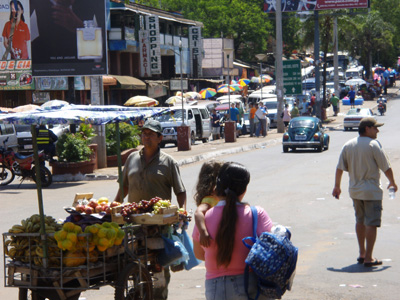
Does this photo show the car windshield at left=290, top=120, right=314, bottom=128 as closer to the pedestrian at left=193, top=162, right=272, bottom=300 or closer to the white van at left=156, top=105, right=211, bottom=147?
the white van at left=156, top=105, right=211, bottom=147

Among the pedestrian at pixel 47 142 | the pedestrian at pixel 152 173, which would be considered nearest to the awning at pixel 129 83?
the pedestrian at pixel 47 142

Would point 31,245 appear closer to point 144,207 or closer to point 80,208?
point 80,208

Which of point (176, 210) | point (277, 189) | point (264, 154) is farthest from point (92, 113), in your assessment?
point (264, 154)

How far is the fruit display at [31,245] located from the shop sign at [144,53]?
4577 centimetres

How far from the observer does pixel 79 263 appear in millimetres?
6516

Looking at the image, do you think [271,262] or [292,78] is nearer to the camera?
[271,262]

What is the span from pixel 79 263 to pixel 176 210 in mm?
1092

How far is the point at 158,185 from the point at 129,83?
40.6 m

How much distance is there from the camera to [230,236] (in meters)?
4.97

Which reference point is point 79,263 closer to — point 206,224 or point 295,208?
point 206,224

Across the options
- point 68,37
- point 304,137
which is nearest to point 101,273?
point 68,37

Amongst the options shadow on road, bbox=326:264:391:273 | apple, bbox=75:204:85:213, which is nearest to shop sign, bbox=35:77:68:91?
shadow on road, bbox=326:264:391:273

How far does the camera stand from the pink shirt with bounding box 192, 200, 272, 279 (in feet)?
16.4

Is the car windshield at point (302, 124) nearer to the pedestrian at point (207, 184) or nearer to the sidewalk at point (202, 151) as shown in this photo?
the sidewalk at point (202, 151)
